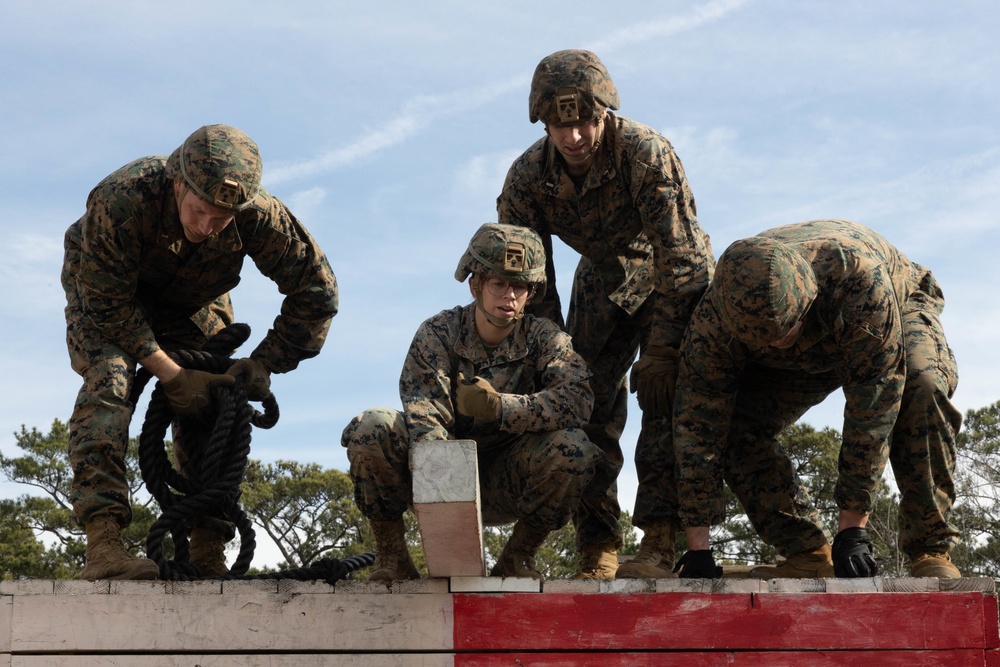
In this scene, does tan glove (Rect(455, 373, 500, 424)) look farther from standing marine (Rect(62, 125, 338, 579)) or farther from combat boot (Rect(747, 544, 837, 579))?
combat boot (Rect(747, 544, 837, 579))

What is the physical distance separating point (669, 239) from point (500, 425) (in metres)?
1.55

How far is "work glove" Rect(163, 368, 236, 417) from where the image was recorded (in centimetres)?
666

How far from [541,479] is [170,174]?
2358 mm

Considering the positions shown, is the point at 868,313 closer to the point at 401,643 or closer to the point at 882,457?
the point at 882,457

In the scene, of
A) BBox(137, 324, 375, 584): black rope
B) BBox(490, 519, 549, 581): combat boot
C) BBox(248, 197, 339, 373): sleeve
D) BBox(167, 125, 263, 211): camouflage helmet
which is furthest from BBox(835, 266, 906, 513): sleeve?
BBox(167, 125, 263, 211): camouflage helmet

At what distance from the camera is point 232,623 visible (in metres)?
5.48

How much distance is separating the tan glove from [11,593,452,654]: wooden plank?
0.80 meters

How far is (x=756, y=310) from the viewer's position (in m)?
5.68

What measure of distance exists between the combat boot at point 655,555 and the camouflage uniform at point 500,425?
0.52 metres

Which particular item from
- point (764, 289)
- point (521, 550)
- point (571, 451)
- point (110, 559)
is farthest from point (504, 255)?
point (110, 559)

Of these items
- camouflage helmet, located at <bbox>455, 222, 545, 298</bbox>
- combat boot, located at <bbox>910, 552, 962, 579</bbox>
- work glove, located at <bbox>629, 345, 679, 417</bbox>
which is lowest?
combat boot, located at <bbox>910, 552, 962, 579</bbox>

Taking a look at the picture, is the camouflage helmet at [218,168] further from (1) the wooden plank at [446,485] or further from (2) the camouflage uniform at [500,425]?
(1) the wooden plank at [446,485]

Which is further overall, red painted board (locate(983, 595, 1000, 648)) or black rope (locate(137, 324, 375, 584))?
black rope (locate(137, 324, 375, 584))

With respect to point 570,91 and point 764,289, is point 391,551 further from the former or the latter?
point 570,91
